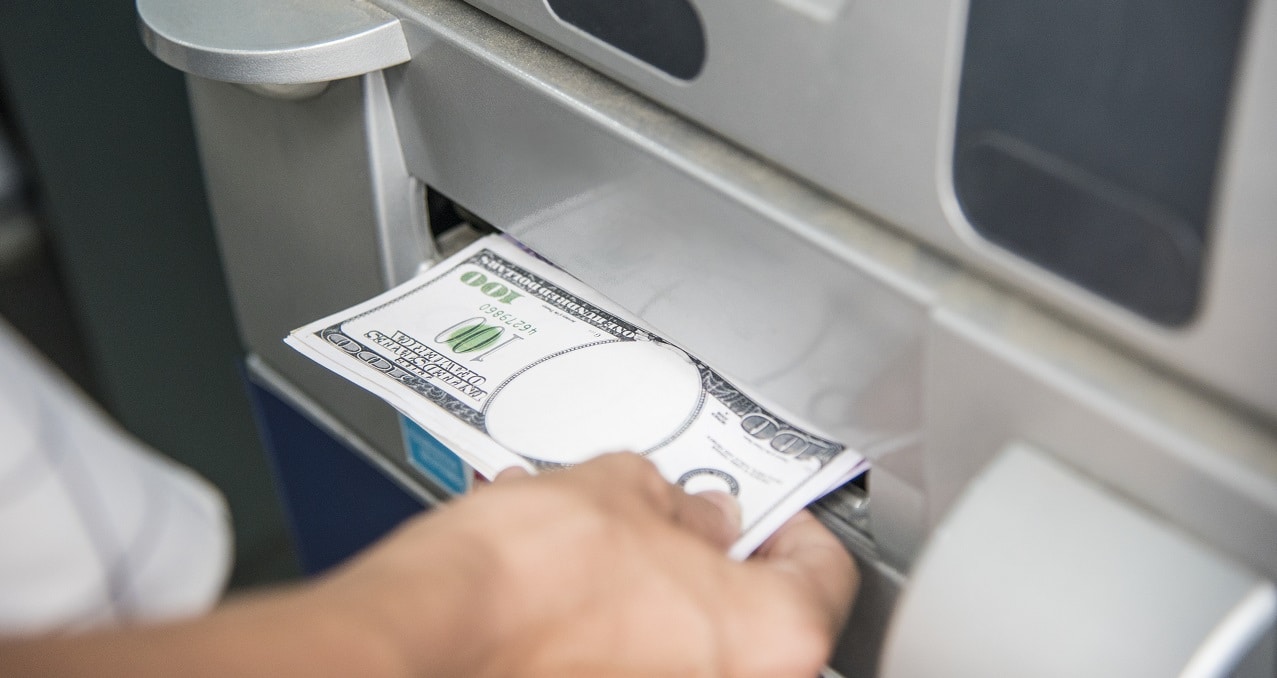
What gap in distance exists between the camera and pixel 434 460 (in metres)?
0.83

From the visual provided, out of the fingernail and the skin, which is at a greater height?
the skin

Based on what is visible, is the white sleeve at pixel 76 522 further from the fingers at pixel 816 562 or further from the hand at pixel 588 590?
the fingers at pixel 816 562

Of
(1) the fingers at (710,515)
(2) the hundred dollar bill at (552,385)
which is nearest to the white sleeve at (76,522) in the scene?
(2) the hundred dollar bill at (552,385)

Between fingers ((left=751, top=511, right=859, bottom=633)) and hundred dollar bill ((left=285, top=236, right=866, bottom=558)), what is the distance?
2 centimetres

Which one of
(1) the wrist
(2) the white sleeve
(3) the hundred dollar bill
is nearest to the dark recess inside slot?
(3) the hundred dollar bill

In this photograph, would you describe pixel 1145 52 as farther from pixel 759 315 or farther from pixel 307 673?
pixel 307 673

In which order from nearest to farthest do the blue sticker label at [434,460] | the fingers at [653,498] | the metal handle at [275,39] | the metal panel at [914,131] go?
1. the metal panel at [914,131]
2. the fingers at [653,498]
3. the metal handle at [275,39]
4. the blue sticker label at [434,460]

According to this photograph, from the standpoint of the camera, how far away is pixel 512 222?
2.29 feet

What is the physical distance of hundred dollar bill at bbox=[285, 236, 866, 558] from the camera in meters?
0.64

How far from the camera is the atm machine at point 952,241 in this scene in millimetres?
405

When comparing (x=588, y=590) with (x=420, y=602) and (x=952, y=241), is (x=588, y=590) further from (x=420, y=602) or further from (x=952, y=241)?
(x=952, y=241)

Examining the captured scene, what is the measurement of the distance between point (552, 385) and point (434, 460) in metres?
0.17

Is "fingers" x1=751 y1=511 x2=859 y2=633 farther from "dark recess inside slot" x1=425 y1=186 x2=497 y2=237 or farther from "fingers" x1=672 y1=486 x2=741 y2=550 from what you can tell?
"dark recess inside slot" x1=425 y1=186 x2=497 y2=237

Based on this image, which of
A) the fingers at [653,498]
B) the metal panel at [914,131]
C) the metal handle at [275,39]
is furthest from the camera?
the metal handle at [275,39]
